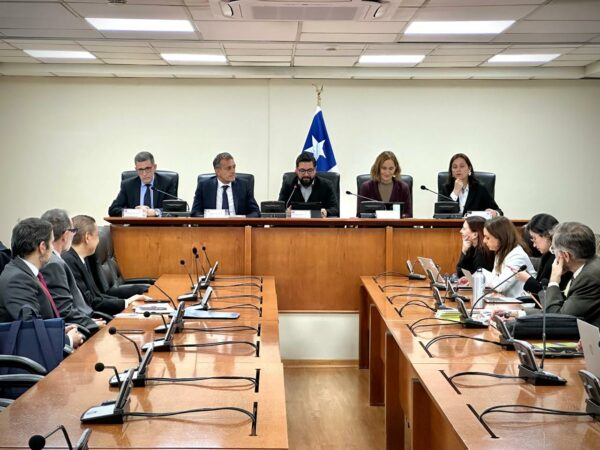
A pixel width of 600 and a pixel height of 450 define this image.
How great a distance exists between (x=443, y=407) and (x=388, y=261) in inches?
140

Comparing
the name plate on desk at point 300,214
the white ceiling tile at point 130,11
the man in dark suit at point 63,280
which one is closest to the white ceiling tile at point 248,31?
the white ceiling tile at point 130,11

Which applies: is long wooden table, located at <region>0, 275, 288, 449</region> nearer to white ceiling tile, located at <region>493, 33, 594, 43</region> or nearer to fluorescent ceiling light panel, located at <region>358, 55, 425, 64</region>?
white ceiling tile, located at <region>493, 33, 594, 43</region>

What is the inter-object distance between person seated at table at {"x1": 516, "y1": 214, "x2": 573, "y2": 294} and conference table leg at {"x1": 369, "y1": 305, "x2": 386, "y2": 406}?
935mm

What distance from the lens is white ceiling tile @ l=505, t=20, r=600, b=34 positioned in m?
7.22

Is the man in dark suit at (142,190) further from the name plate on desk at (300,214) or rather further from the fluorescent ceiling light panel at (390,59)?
the fluorescent ceiling light panel at (390,59)

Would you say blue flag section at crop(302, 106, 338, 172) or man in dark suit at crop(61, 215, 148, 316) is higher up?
blue flag section at crop(302, 106, 338, 172)

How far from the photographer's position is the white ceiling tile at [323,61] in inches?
369

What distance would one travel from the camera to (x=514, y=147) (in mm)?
10891

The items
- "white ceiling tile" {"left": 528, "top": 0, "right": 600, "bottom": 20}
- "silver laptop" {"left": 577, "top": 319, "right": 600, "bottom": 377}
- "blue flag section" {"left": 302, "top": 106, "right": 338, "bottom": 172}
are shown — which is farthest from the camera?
"blue flag section" {"left": 302, "top": 106, "right": 338, "bottom": 172}

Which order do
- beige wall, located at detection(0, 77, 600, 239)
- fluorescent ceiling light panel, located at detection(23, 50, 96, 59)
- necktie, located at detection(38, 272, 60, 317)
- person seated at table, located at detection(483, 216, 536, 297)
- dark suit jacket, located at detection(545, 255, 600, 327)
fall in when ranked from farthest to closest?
beige wall, located at detection(0, 77, 600, 239)
fluorescent ceiling light panel, located at detection(23, 50, 96, 59)
person seated at table, located at detection(483, 216, 536, 297)
necktie, located at detection(38, 272, 60, 317)
dark suit jacket, located at detection(545, 255, 600, 327)

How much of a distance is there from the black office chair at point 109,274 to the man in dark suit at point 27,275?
1.52 m

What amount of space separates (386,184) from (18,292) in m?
4.41

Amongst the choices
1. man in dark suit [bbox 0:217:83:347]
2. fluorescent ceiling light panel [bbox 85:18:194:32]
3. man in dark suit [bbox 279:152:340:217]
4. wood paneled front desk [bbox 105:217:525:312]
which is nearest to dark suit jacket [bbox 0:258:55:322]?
man in dark suit [bbox 0:217:83:347]

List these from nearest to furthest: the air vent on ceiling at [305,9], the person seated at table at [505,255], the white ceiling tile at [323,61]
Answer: the person seated at table at [505,255]
the air vent on ceiling at [305,9]
the white ceiling tile at [323,61]
